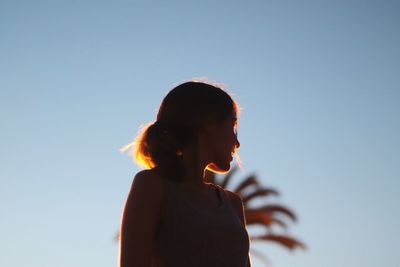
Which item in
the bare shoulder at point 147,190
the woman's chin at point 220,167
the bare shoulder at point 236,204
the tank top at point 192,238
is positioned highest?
the woman's chin at point 220,167

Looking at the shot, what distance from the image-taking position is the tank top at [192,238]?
2.44 m

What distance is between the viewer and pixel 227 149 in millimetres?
2848

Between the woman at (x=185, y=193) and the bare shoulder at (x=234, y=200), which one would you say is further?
the bare shoulder at (x=234, y=200)

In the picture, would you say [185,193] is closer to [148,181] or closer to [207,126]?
[148,181]

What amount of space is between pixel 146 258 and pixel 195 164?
26.2 inches

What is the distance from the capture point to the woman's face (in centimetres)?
282

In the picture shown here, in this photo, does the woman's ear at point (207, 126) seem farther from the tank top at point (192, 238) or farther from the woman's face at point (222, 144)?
the tank top at point (192, 238)

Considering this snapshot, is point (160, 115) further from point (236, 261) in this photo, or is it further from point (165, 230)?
point (236, 261)

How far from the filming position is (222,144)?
111 inches

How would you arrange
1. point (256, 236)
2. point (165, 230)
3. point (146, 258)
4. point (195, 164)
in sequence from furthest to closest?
point (256, 236) → point (195, 164) → point (165, 230) → point (146, 258)

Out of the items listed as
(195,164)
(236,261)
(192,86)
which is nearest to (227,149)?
(195,164)

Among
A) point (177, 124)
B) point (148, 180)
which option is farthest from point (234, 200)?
point (148, 180)

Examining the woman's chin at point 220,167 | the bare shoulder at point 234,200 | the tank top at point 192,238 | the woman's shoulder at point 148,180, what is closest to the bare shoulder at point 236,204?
the bare shoulder at point 234,200

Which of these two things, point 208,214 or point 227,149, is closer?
point 208,214
